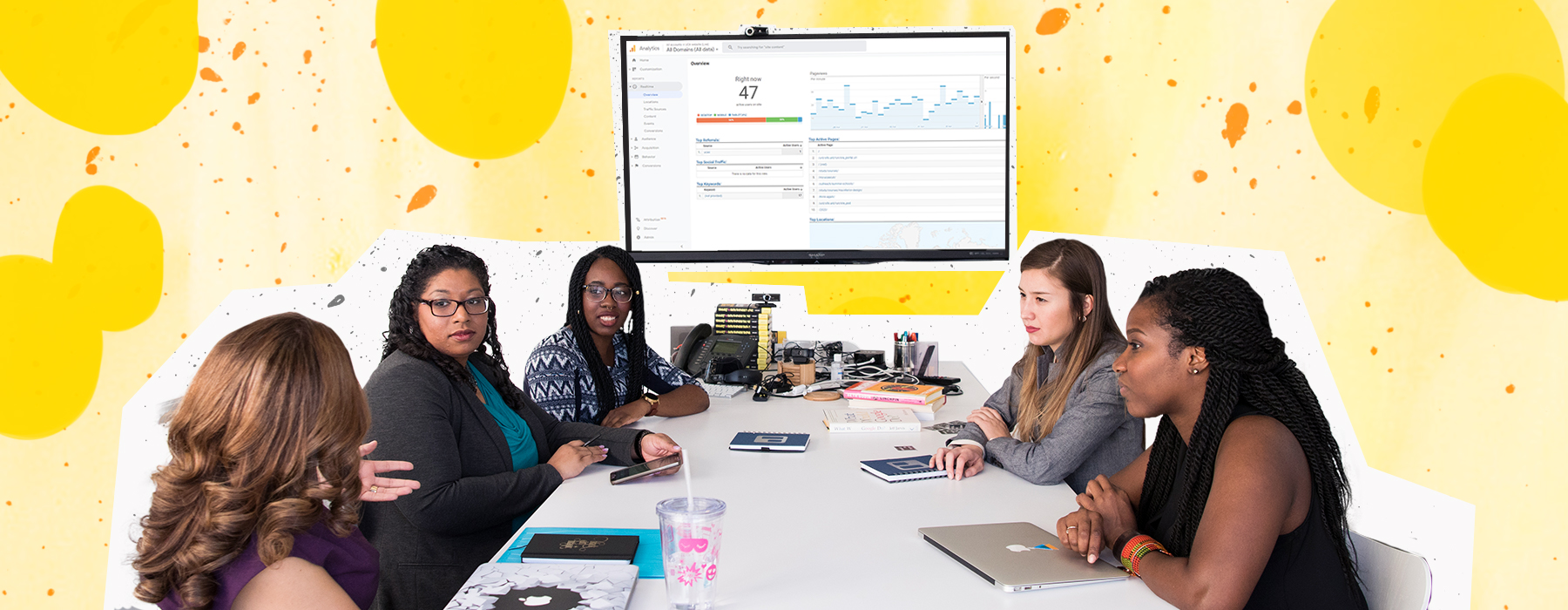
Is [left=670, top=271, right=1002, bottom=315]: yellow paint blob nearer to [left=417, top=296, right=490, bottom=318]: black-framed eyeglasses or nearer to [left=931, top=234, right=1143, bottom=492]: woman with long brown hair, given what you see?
[left=931, top=234, right=1143, bottom=492]: woman with long brown hair

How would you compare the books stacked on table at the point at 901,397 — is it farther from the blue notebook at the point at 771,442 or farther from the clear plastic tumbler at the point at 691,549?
the clear plastic tumbler at the point at 691,549

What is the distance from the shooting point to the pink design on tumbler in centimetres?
110

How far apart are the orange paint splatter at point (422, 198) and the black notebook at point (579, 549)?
7.31 feet

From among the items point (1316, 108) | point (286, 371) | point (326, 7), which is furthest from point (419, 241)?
point (1316, 108)

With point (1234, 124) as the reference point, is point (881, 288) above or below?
below

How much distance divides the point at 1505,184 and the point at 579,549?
10.7 feet

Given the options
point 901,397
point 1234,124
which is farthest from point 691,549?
point 1234,124

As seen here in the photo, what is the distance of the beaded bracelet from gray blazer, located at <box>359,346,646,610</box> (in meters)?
1.09

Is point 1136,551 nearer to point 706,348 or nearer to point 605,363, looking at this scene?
point 605,363

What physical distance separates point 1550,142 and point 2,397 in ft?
17.2

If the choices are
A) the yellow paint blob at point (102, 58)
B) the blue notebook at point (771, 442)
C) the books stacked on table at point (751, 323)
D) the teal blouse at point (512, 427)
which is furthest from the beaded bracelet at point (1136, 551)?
the yellow paint blob at point (102, 58)

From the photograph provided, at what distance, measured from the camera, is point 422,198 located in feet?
10.7

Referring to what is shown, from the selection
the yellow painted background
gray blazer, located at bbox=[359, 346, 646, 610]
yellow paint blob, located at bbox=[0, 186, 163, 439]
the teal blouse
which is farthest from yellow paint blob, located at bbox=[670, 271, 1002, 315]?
yellow paint blob, located at bbox=[0, 186, 163, 439]

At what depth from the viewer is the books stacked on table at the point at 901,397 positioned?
8.02ft
